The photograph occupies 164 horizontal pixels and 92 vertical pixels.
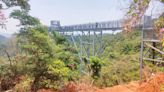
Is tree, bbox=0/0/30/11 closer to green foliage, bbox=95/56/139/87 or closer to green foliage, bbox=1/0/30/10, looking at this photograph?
green foliage, bbox=1/0/30/10

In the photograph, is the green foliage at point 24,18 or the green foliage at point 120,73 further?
the green foliage at point 120,73

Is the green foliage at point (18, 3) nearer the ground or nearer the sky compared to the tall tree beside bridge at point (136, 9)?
nearer the sky

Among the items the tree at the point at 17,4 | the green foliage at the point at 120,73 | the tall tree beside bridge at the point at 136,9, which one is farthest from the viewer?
the green foliage at the point at 120,73

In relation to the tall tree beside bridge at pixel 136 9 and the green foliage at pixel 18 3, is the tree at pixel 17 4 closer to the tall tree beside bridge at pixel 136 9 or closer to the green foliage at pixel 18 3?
the green foliage at pixel 18 3

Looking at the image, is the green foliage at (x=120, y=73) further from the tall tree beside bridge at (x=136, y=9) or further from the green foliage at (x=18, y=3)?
the tall tree beside bridge at (x=136, y=9)

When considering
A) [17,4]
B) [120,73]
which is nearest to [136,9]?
[17,4]

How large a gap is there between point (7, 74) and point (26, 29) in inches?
50.6

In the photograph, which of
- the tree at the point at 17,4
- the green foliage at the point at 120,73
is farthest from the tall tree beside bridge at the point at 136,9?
the green foliage at the point at 120,73

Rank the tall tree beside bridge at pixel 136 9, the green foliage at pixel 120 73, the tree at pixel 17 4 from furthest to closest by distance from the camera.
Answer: the green foliage at pixel 120 73 < the tree at pixel 17 4 < the tall tree beside bridge at pixel 136 9

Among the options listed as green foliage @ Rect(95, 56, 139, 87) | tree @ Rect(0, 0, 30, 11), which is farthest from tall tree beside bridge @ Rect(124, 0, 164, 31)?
green foliage @ Rect(95, 56, 139, 87)

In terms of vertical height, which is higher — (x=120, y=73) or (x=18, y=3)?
(x=18, y=3)

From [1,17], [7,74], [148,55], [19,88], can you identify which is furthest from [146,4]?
[148,55]

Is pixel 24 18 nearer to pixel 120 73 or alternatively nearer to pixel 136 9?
pixel 136 9

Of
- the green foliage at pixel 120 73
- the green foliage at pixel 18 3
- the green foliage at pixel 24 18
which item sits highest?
the green foliage at pixel 18 3
